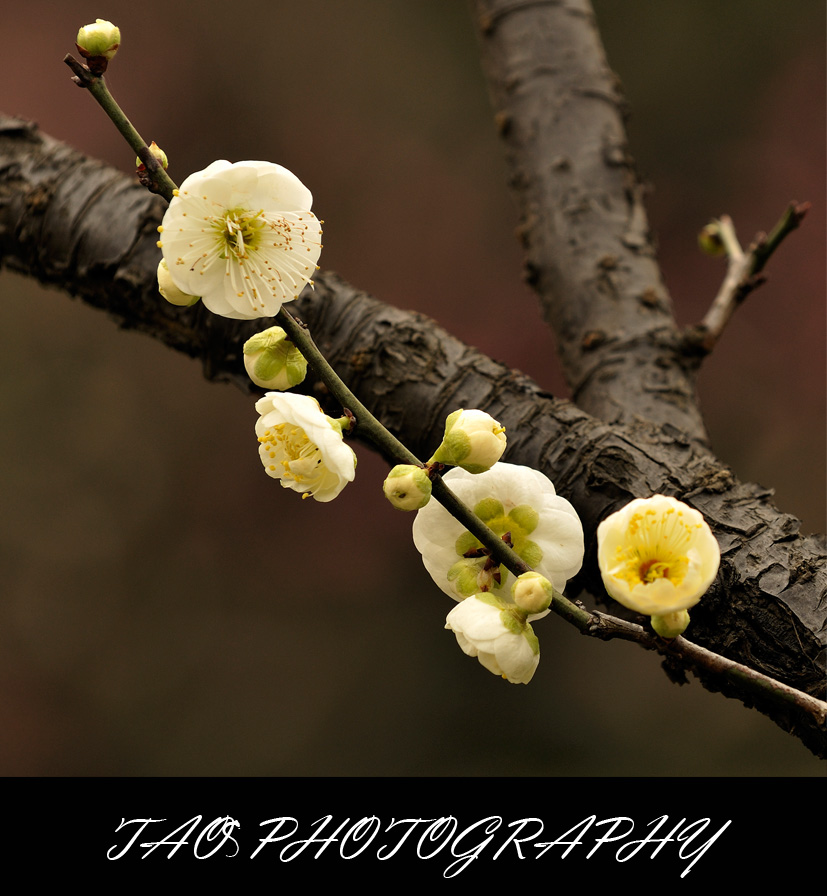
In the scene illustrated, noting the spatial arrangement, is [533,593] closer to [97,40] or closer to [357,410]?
[357,410]

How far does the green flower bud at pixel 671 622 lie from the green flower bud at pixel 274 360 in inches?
5.4

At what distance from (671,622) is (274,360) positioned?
0.15 metres

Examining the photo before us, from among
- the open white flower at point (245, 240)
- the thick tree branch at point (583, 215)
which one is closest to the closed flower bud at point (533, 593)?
the open white flower at point (245, 240)

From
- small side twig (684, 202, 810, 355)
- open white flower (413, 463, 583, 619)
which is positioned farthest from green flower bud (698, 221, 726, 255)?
open white flower (413, 463, 583, 619)

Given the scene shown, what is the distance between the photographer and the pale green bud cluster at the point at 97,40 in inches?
10.1

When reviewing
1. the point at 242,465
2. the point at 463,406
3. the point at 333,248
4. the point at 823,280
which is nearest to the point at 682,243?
the point at 823,280

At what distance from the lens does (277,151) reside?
1.07 meters

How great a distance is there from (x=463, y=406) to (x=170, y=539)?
2.21ft

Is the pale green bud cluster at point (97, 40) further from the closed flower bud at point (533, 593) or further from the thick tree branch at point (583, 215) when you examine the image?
the thick tree branch at point (583, 215)

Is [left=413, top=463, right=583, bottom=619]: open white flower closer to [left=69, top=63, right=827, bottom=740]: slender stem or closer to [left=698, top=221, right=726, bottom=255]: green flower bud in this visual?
[left=69, top=63, right=827, bottom=740]: slender stem

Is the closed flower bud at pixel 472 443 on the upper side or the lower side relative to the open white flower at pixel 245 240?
lower

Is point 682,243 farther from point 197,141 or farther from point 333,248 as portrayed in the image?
point 197,141

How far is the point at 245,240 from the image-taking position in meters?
0.28

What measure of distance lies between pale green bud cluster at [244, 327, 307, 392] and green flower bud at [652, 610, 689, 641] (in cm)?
14
